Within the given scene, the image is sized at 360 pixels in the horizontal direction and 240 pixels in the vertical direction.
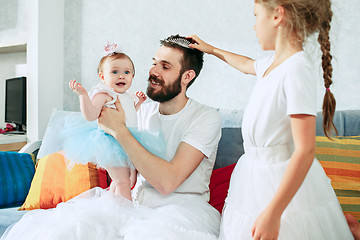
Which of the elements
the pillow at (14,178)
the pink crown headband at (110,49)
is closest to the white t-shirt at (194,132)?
the pink crown headband at (110,49)

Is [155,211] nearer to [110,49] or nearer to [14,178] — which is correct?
[110,49]

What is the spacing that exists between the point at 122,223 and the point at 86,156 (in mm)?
289

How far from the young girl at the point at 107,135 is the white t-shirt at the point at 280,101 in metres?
0.49

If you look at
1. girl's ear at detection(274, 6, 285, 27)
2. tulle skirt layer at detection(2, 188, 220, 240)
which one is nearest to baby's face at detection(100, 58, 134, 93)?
tulle skirt layer at detection(2, 188, 220, 240)

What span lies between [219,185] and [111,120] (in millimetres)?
616

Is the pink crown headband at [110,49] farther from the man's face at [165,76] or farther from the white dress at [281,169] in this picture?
the white dress at [281,169]

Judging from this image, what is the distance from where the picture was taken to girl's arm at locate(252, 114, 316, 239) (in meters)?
0.81

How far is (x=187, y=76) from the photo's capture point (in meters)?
1.56

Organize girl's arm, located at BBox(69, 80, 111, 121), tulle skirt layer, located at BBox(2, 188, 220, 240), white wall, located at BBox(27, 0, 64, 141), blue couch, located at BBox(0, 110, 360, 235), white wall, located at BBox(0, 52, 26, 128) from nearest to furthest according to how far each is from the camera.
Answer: tulle skirt layer, located at BBox(2, 188, 220, 240)
girl's arm, located at BBox(69, 80, 111, 121)
blue couch, located at BBox(0, 110, 360, 235)
white wall, located at BBox(27, 0, 64, 141)
white wall, located at BBox(0, 52, 26, 128)

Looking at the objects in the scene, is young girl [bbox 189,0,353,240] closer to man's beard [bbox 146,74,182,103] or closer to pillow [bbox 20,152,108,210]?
man's beard [bbox 146,74,182,103]

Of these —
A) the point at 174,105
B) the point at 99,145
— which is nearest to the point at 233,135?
the point at 174,105

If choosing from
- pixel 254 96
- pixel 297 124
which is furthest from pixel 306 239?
pixel 254 96

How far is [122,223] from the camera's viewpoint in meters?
1.23

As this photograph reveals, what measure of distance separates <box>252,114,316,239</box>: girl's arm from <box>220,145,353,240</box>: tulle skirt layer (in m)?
0.10
